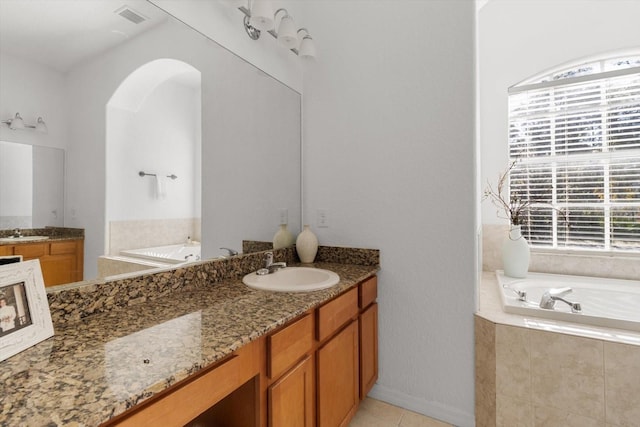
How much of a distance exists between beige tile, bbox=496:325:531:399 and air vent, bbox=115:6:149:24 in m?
2.13

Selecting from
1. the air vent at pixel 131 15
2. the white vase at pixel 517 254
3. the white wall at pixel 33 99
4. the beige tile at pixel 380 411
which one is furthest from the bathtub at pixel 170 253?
the white vase at pixel 517 254

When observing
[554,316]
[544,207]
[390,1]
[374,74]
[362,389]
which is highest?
[390,1]

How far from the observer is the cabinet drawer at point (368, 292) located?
168cm

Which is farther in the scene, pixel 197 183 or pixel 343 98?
pixel 343 98

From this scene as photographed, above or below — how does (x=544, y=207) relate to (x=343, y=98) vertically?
below

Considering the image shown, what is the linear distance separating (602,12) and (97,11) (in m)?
3.62

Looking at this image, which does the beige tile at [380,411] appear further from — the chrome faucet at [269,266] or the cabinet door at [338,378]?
→ the chrome faucet at [269,266]

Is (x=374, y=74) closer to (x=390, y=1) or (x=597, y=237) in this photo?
(x=390, y=1)

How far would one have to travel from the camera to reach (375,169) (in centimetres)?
194

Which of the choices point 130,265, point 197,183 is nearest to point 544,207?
point 197,183

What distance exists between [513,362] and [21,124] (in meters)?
2.20

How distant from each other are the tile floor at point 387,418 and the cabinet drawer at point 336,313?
0.66 metres

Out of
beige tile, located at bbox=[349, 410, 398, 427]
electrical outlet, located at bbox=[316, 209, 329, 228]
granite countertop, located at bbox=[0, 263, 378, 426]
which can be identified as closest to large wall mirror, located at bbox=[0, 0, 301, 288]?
granite countertop, located at bbox=[0, 263, 378, 426]

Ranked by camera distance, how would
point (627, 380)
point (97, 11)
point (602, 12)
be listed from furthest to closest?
point (602, 12)
point (627, 380)
point (97, 11)
